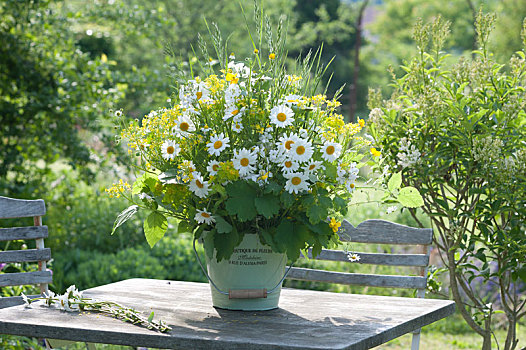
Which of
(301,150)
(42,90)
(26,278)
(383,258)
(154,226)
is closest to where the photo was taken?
(301,150)

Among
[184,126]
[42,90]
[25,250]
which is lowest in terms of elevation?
[25,250]

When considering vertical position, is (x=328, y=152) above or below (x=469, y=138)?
below

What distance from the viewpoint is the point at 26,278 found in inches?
99.3

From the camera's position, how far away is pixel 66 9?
5.61 meters

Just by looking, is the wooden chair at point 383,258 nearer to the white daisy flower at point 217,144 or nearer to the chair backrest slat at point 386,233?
the chair backrest slat at point 386,233

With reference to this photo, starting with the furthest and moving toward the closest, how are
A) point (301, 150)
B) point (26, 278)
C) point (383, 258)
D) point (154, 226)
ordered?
point (383, 258), point (26, 278), point (154, 226), point (301, 150)

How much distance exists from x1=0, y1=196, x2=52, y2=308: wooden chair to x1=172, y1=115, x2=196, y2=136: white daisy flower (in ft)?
3.45

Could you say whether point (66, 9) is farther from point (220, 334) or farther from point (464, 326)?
point (220, 334)

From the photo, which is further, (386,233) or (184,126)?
(386,233)

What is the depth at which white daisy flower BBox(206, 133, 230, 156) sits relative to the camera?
5.63 ft

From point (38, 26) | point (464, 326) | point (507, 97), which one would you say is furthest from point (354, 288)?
point (38, 26)

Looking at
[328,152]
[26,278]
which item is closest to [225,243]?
[328,152]

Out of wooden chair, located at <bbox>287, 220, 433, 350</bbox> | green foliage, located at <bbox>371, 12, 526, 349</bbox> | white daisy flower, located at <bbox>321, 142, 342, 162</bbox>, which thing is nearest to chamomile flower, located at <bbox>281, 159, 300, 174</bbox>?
white daisy flower, located at <bbox>321, 142, 342, 162</bbox>

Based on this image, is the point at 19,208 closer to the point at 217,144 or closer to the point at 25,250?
the point at 25,250
